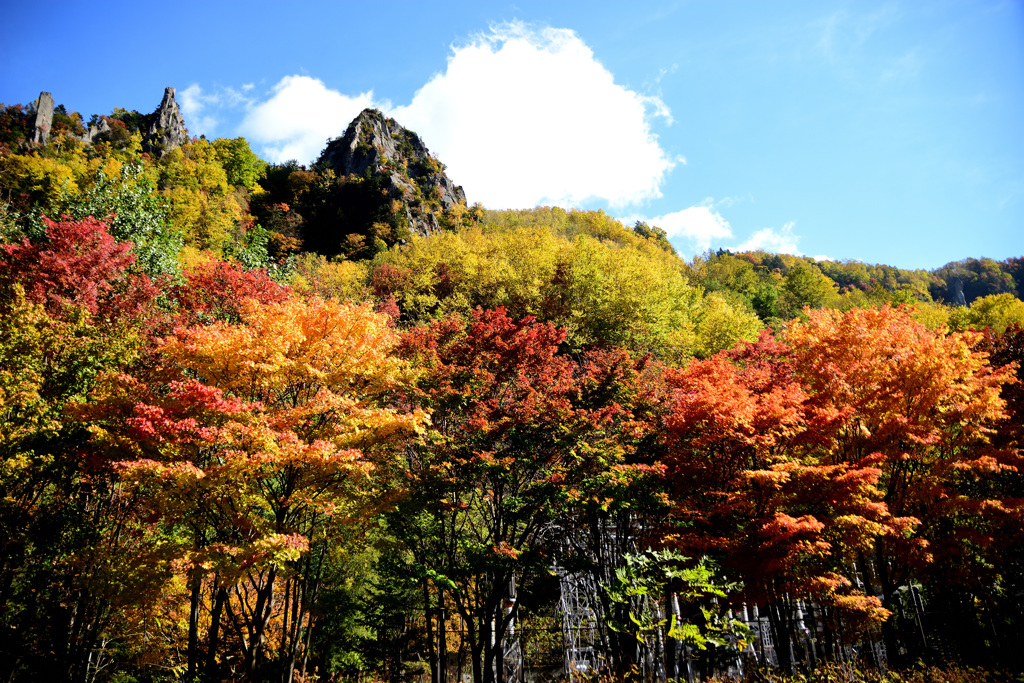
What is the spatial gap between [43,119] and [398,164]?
33973 millimetres

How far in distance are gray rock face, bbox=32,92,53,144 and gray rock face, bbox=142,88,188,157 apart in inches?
304

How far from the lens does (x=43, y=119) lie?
158ft

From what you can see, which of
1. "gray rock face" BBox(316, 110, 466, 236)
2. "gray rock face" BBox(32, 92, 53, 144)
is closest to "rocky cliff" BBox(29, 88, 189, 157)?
"gray rock face" BBox(32, 92, 53, 144)

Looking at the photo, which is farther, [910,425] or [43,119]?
[43,119]

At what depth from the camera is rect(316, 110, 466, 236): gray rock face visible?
43.3m

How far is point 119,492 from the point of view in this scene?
11.5m

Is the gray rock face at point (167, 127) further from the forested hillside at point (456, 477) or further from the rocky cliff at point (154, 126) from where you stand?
the forested hillside at point (456, 477)

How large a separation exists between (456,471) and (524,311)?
14406 millimetres

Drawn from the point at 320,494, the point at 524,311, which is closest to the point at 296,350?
the point at 320,494

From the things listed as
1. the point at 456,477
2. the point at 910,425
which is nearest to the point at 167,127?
the point at 456,477

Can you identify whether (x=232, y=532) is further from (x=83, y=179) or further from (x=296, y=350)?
(x=83, y=179)

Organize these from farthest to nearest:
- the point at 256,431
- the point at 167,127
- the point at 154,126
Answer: the point at 167,127
the point at 154,126
the point at 256,431

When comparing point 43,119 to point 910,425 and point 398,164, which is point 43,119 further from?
point 910,425

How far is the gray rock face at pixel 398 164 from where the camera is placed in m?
43.3
